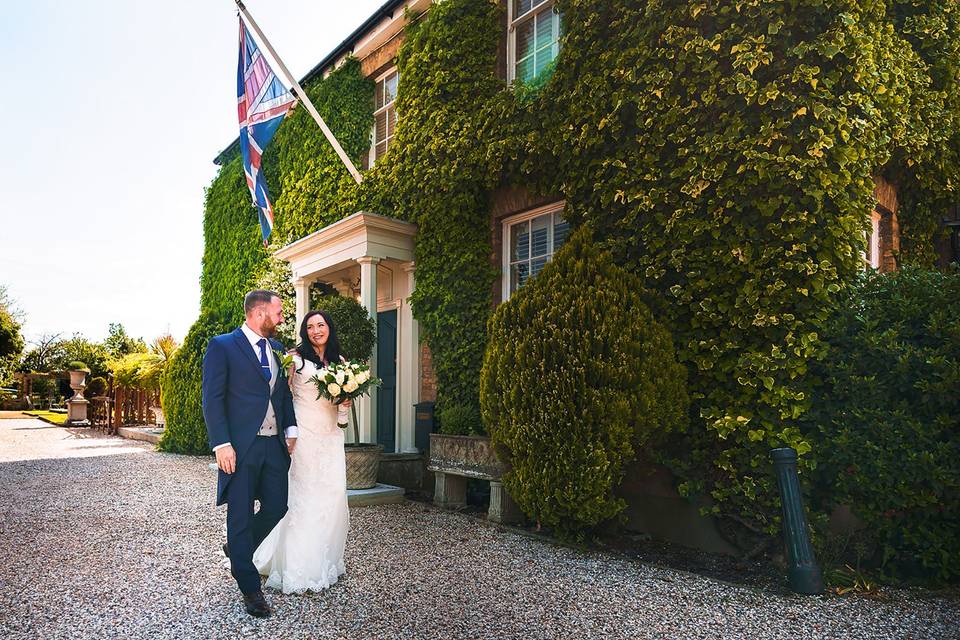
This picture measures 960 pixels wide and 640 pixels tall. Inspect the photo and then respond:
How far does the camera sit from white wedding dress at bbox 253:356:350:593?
4215 millimetres

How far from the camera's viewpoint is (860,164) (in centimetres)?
540

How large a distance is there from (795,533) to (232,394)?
3.71 metres

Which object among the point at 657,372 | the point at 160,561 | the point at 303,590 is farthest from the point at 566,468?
the point at 160,561

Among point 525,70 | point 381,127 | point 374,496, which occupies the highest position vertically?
point 381,127

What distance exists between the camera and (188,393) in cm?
1284

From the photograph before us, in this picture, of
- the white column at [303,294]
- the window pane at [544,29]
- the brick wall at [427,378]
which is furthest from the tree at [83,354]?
the window pane at [544,29]

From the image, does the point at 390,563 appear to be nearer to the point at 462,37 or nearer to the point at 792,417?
the point at 792,417

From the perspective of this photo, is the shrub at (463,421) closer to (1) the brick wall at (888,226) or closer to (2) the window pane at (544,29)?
(2) the window pane at (544,29)

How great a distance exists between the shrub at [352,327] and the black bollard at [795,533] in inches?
200

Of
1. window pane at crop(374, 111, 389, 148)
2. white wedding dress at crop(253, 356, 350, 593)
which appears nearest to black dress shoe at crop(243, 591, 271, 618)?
white wedding dress at crop(253, 356, 350, 593)

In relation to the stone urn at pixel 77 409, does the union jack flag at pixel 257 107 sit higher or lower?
higher

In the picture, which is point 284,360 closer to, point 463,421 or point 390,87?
point 463,421

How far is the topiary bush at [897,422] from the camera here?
4.55 meters

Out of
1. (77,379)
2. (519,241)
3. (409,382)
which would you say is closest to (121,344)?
(77,379)
